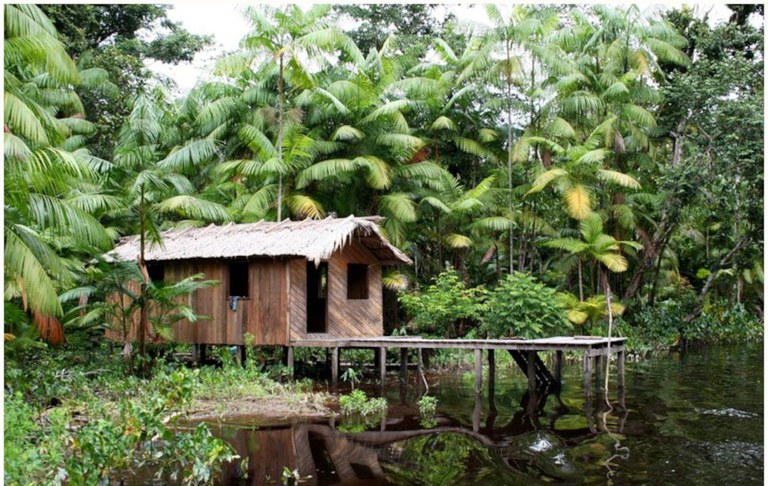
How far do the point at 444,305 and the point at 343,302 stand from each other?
12.8 ft

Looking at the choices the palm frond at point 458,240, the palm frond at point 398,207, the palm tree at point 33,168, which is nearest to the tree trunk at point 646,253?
the palm frond at point 458,240

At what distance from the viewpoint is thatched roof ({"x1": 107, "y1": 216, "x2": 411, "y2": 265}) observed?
14961mm

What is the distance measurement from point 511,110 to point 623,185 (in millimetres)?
3864

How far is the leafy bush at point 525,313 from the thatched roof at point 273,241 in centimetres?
279

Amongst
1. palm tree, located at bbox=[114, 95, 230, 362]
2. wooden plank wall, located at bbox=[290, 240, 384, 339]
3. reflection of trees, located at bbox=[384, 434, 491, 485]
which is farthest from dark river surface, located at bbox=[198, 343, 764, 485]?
palm tree, located at bbox=[114, 95, 230, 362]

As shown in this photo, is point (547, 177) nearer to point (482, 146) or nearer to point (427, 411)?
point (482, 146)

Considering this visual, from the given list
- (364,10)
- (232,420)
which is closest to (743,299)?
(364,10)

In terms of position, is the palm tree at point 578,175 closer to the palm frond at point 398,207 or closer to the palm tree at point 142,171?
the palm frond at point 398,207

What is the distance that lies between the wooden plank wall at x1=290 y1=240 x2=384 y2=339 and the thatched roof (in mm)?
300

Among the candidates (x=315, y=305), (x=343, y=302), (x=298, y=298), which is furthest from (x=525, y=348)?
(x=315, y=305)

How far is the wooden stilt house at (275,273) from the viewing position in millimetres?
15422

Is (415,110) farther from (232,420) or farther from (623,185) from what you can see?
(232,420)

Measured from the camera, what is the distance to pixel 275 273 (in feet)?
51.3

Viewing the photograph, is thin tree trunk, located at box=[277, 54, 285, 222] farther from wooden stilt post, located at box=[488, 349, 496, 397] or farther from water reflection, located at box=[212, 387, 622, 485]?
water reflection, located at box=[212, 387, 622, 485]
